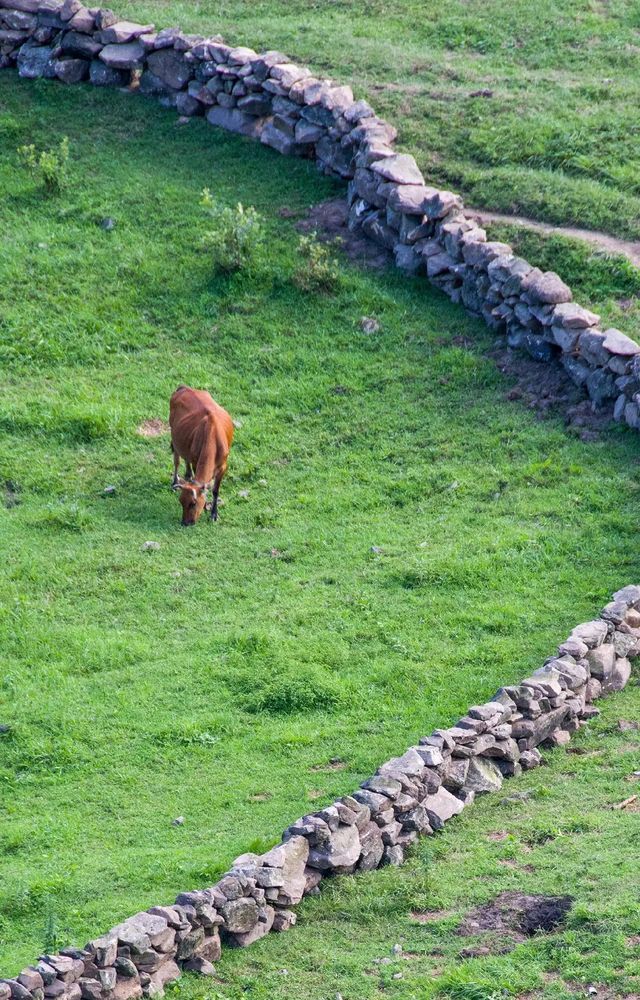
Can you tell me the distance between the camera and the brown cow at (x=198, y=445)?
1898 centimetres

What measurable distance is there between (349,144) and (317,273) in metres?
3.21

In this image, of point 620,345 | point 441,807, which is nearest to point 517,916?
point 441,807

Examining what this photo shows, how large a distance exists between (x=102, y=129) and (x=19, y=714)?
590 inches

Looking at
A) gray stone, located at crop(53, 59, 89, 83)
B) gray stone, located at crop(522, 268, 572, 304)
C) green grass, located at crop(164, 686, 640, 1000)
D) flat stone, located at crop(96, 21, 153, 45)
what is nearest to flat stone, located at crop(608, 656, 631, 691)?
green grass, located at crop(164, 686, 640, 1000)

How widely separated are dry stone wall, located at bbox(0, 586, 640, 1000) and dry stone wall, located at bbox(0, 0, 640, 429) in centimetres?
544

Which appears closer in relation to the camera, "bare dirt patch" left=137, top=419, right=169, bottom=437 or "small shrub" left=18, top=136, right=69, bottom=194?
"bare dirt patch" left=137, top=419, right=169, bottom=437

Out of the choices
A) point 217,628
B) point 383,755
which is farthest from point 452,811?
point 217,628

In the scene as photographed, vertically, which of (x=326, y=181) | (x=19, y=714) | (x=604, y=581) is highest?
(x=326, y=181)

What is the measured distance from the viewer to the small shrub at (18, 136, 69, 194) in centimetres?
2564

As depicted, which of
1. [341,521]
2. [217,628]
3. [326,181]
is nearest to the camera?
[217,628]

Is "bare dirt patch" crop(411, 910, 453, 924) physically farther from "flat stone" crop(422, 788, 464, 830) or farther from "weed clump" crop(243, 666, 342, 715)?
"weed clump" crop(243, 666, 342, 715)

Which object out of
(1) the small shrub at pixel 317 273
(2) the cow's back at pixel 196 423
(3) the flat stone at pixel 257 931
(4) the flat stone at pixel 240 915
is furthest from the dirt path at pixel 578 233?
(4) the flat stone at pixel 240 915

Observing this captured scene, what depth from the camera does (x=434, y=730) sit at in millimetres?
14742

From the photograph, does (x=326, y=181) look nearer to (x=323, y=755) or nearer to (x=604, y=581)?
(x=604, y=581)
